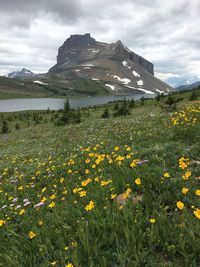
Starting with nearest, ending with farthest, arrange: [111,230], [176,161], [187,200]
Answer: [111,230], [187,200], [176,161]

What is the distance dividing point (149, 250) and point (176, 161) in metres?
3.54

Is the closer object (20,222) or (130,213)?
(130,213)

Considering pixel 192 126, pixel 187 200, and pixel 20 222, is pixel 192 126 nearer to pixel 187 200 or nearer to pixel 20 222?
pixel 187 200

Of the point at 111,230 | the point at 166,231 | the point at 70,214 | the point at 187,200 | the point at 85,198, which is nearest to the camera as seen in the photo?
the point at 166,231

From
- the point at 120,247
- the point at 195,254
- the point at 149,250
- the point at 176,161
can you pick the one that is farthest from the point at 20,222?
the point at 176,161

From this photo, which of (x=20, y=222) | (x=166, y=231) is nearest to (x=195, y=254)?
(x=166, y=231)

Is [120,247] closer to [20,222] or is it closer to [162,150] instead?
[20,222]

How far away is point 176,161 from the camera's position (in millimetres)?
6551

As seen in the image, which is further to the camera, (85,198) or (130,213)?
(85,198)

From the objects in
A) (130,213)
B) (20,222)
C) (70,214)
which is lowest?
(20,222)

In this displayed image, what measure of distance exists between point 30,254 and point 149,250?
67.7 inches

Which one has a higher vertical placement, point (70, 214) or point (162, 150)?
point (162, 150)

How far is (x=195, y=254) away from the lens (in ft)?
10.3

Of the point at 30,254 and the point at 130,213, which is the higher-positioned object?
the point at 130,213
